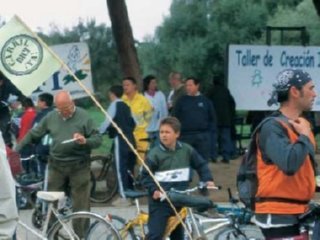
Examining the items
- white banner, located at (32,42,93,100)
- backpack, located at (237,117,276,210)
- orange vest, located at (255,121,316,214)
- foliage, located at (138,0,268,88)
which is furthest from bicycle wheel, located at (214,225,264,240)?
foliage, located at (138,0,268,88)

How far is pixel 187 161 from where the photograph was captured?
29.8ft

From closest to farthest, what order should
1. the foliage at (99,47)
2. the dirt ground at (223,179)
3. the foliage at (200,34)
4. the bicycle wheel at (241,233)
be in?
the bicycle wheel at (241,233) → the dirt ground at (223,179) → the foliage at (200,34) → the foliage at (99,47)

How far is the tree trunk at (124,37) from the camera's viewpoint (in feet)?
61.1

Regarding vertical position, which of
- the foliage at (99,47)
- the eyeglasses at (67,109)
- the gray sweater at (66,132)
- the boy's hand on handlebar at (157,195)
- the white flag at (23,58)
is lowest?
the foliage at (99,47)

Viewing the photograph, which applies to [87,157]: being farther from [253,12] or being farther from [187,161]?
[253,12]

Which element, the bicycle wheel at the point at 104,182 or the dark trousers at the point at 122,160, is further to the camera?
the bicycle wheel at the point at 104,182

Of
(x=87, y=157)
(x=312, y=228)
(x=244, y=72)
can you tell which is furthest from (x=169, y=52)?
(x=312, y=228)

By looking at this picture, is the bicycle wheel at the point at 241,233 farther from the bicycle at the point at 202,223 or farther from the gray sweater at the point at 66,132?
the gray sweater at the point at 66,132

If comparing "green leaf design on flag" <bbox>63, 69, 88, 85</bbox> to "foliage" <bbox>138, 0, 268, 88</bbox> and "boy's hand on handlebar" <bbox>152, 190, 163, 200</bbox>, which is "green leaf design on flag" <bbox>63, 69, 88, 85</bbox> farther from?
"foliage" <bbox>138, 0, 268, 88</bbox>

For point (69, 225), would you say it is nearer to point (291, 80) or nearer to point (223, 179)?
point (291, 80)

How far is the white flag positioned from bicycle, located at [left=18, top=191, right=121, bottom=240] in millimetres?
1160

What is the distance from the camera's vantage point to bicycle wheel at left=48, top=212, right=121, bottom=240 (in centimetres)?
975

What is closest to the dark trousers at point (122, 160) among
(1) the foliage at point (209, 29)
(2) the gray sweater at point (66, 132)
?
(2) the gray sweater at point (66, 132)

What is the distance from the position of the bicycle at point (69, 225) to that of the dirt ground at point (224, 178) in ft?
14.3
